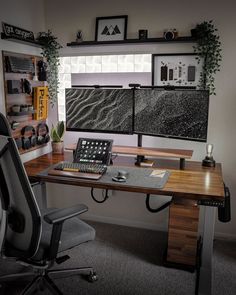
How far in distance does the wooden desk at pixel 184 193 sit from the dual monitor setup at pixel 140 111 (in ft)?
0.93

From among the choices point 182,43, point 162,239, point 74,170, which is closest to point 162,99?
point 182,43

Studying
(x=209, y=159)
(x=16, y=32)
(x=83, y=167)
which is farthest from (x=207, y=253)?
(x=16, y=32)

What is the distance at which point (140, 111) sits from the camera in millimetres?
2414

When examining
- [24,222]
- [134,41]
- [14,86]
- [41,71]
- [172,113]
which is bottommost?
[24,222]

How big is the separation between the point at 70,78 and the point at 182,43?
Answer: 1.09 m

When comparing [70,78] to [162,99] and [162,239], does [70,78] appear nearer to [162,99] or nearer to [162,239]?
[162,99]

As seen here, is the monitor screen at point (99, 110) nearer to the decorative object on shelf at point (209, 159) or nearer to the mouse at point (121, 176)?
the mouse at point (121, 176)

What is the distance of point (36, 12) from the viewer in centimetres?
280

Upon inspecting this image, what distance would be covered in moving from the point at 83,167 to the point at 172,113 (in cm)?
76

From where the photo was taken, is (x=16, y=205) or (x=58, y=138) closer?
(x=16, y=205)

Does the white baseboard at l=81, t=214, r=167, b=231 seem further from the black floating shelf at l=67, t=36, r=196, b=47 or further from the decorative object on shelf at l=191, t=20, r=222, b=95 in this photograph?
the black floating shelf at l=67, t=36, r=196, b=47

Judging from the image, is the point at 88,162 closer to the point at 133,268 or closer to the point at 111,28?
the point at 133,268

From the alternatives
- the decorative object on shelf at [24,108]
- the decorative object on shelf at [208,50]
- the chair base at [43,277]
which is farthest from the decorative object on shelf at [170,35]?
the chair base at [43,277]

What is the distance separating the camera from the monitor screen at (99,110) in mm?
2463
